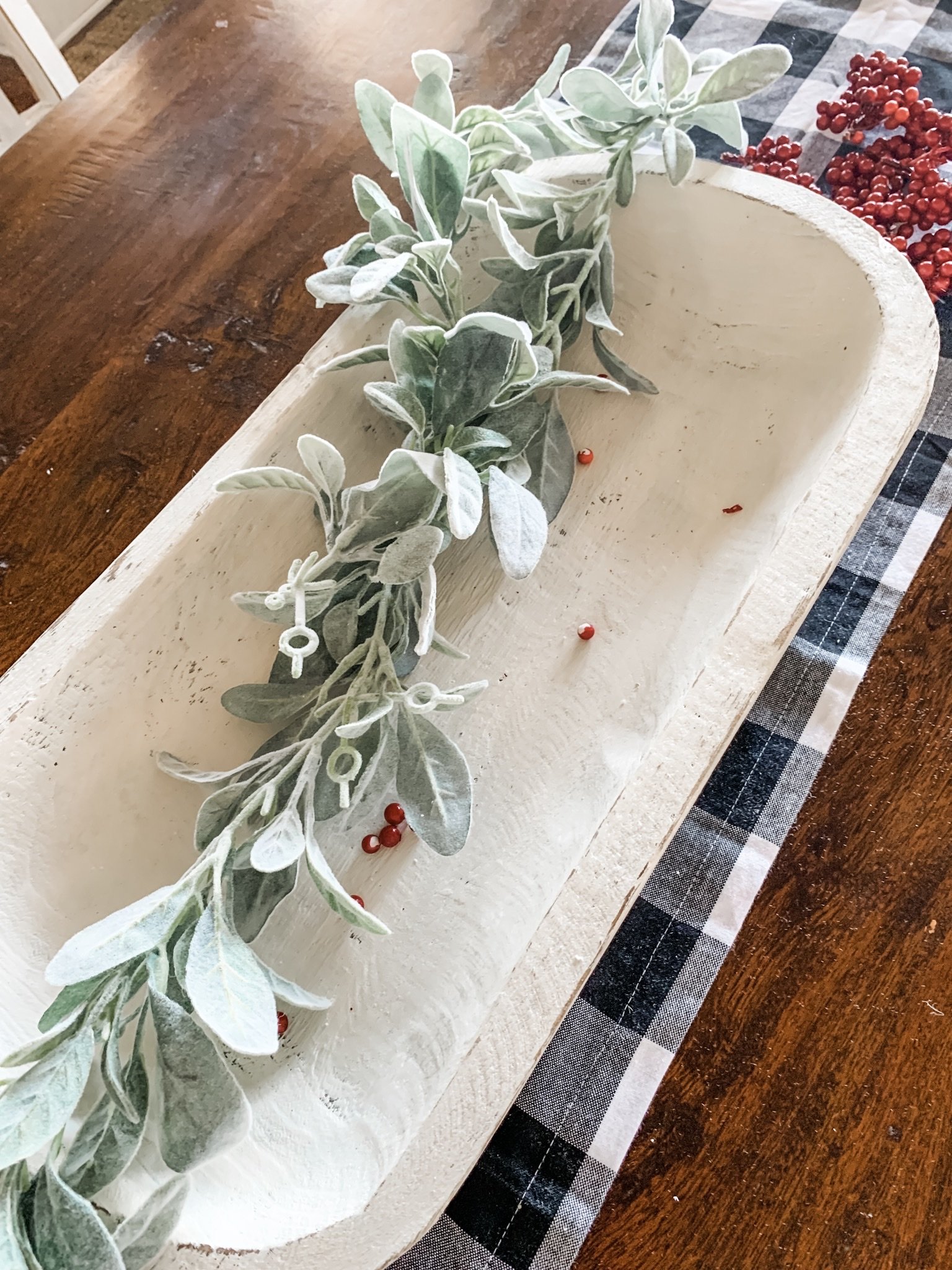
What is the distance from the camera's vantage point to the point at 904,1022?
0.42m

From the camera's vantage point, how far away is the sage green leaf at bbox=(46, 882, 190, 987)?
308 mm

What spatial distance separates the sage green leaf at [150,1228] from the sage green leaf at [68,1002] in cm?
7

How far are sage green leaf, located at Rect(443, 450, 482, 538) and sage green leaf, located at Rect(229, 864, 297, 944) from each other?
16 centimetres

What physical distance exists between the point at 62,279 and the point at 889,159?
560 mm

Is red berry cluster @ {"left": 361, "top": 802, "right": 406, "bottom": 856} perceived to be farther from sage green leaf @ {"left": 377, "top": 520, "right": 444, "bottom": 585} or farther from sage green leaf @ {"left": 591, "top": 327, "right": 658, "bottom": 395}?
sage green leaf @ {"left": 591, "top": 327, "right": 658, "bottom": 395}

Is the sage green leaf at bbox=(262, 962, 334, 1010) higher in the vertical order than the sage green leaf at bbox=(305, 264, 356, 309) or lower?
lower

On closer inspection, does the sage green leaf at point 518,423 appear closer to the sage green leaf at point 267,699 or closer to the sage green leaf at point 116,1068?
the sage green leaf at point 267,699

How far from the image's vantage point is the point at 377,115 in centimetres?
44

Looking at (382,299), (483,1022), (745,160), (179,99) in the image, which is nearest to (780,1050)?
(483,1022)

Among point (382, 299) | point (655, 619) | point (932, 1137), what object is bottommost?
point (932, 1137)

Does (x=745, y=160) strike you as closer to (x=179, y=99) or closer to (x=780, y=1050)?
(x=179, y=99)

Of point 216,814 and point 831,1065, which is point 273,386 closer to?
point 216,814

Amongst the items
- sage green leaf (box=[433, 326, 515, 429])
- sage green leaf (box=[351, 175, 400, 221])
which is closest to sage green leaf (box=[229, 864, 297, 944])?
sage green leaf (box=[433, 326, 515, 429])

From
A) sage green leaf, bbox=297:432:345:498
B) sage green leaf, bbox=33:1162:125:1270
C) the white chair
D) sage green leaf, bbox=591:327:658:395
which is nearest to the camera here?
sage green leaf, bbox=33:1162:125:1270
